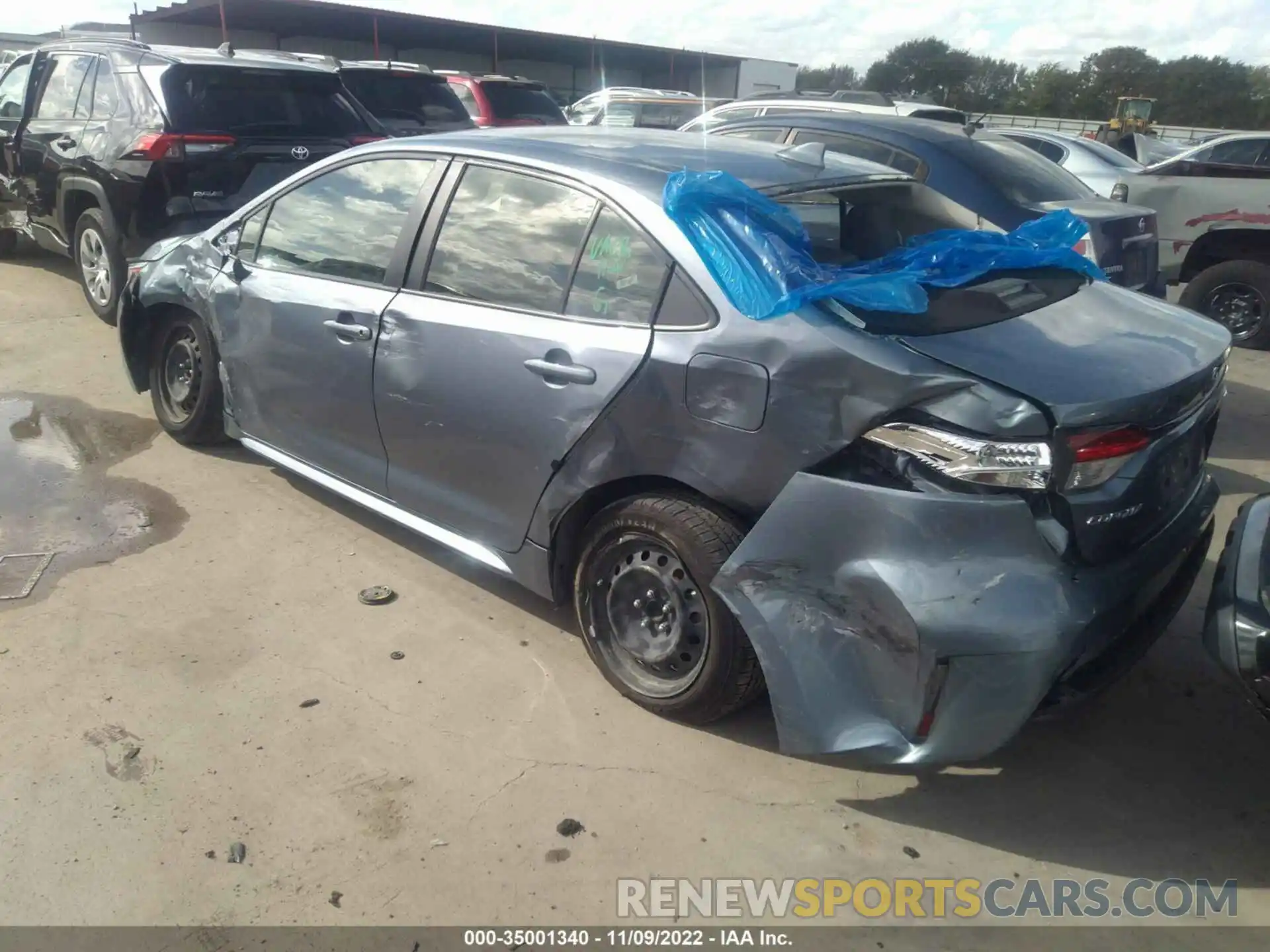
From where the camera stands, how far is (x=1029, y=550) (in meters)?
2.37

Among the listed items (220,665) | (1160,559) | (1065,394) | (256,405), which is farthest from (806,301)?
(256,405)

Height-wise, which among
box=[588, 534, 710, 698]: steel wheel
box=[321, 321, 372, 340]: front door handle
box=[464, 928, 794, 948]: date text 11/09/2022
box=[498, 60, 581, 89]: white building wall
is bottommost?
box=[464, 928, 794, 948]: date text 11/09/2022

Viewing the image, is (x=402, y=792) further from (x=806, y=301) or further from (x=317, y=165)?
(x=317, y=165)

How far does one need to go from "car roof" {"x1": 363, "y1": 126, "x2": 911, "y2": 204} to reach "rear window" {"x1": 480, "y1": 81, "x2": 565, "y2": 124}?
905 cm

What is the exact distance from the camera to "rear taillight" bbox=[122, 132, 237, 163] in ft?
21.1

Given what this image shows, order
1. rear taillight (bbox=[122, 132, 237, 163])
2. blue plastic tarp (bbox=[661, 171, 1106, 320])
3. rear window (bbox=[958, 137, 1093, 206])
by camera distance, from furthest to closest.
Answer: rear taillight (bbox=[122, 132, 237, 163]), rear window (bbox=[958, 137, 1093, 206]), blue plastic tarp (bbox=[661, 171, 1106, 320])

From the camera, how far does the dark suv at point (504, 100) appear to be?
12.2 meters

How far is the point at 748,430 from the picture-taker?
8.70 feet

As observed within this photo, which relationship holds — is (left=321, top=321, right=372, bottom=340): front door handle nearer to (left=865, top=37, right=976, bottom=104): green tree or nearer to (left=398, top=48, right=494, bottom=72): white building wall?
(left=398, top=48, right=494, bottom=72): white building wall

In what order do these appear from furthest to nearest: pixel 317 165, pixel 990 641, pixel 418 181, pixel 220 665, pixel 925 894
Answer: pixel 317 165, pixel 418 181, pixel 220 665, pixel 925 894, pixel 990 641

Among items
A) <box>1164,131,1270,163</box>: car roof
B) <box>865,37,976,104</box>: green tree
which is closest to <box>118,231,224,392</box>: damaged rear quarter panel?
<box>1164,131,1270,163</box>: car roof

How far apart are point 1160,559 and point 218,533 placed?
3.61 m

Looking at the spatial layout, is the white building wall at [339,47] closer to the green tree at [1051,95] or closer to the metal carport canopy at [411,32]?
the metal carport canopy at [411,32]

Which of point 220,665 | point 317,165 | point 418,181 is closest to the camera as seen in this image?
point 220,665
